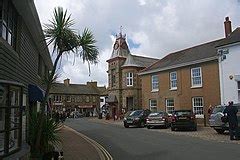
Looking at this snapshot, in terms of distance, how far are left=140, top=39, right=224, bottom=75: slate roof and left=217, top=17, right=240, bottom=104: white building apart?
58.3 inches

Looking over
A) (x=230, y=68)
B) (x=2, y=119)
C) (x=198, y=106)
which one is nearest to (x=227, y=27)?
(x=230, y=68)

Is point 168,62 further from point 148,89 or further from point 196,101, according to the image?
point 196,101

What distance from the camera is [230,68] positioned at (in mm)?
26094

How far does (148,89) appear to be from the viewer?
37438 mm

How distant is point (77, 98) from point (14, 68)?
7088 centimetres

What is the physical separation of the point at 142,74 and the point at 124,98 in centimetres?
992

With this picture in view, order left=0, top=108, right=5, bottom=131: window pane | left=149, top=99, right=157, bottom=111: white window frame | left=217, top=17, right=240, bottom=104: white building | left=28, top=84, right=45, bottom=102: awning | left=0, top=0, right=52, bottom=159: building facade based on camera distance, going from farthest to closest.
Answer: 1. left=149, top=99, right=157, bottom=111: white window frame
2. left=217, top=17, right=240, bottom=104: white building
3. left=28, top=84, right=45, bottom=102: awning
4. left=0, top=0, right=52, bottom=159: building facade
5. left=0, top=108, right=5, bottom=131: window pane

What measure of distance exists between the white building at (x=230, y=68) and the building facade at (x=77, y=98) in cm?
5327

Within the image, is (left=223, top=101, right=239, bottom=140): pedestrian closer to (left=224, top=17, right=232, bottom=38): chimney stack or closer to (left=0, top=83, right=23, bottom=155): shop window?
(left=0, top=83, right=23, bottom=155): shop window

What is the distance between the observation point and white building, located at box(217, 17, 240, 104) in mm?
25422

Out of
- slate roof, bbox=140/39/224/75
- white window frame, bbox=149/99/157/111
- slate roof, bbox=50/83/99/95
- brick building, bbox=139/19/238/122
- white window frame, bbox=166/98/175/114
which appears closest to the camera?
brick building, bbox=139/19/238/122

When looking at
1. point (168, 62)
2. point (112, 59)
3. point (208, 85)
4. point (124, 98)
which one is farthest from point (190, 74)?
point (112, 59)

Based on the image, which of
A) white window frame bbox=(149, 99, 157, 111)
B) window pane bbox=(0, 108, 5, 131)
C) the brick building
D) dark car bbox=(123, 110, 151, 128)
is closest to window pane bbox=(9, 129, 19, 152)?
window pane bbox=(0, 108, 5, 131)

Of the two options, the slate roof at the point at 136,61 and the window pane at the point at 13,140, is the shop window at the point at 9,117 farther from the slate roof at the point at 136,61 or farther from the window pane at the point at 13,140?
the slate roof at the point at 136,61
